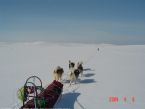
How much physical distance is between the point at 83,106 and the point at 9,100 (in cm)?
307

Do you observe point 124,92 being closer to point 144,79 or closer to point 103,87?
point 103,87

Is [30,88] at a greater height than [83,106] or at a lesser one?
greater

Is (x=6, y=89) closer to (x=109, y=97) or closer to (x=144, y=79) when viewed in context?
(x=109, y=97)

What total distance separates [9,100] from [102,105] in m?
3.67

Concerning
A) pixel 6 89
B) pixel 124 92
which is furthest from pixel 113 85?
pixel 6 89

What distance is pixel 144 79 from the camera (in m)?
16.6

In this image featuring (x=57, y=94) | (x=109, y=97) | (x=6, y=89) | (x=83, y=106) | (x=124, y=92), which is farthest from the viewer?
(x=6, y=89)

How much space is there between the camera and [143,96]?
11953 millimetres

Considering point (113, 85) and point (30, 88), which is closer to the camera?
point (30, 88)

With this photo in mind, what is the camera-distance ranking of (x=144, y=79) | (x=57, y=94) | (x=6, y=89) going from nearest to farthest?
(x=57, y=94), (x=6, y=89), (x=144, y=79)

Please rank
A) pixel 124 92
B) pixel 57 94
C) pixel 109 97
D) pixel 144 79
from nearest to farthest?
pixel 57 94
pixel 109 97
pixel 124 92
pixel 144 79

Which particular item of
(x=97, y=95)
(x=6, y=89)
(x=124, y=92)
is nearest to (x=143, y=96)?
(x=124, y=92)

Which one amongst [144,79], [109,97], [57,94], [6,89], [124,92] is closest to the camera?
[57,94]

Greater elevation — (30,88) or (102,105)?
(30,88)
